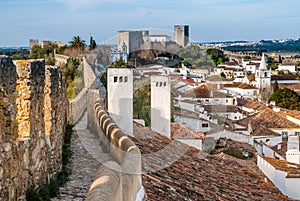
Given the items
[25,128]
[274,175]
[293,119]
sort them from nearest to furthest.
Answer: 1. [25,128]
2. [274,175]
3. [293,119]

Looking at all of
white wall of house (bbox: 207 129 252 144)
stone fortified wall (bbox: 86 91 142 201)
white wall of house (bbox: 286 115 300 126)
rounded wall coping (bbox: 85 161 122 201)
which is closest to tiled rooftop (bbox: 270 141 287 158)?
white wall of house (bbox: 207 129 252 144)

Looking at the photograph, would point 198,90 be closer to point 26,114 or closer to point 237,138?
point 237,138

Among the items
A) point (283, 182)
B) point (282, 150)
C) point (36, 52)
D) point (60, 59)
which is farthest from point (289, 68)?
point (283, 182)

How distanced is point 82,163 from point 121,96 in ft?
7.26

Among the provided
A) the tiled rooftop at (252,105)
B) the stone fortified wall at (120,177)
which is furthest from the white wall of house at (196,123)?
the tiled rooftop at (252,105)

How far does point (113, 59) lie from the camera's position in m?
30.3

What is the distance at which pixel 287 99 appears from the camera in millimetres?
51250

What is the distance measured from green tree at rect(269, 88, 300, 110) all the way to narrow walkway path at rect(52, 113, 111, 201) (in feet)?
132

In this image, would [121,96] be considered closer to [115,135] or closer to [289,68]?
[115,135]

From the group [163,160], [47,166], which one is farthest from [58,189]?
[163,160]

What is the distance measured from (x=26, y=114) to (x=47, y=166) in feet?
4.79

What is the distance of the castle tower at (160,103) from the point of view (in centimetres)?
1266

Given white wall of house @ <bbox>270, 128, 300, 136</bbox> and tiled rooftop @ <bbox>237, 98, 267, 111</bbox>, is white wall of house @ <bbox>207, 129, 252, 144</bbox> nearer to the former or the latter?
white wall of house @ <bbox>270, 128, 300, 136</bbox>

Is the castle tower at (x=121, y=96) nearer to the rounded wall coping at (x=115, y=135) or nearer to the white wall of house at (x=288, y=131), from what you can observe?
the rounded wall coping at (x=115, y=135)
